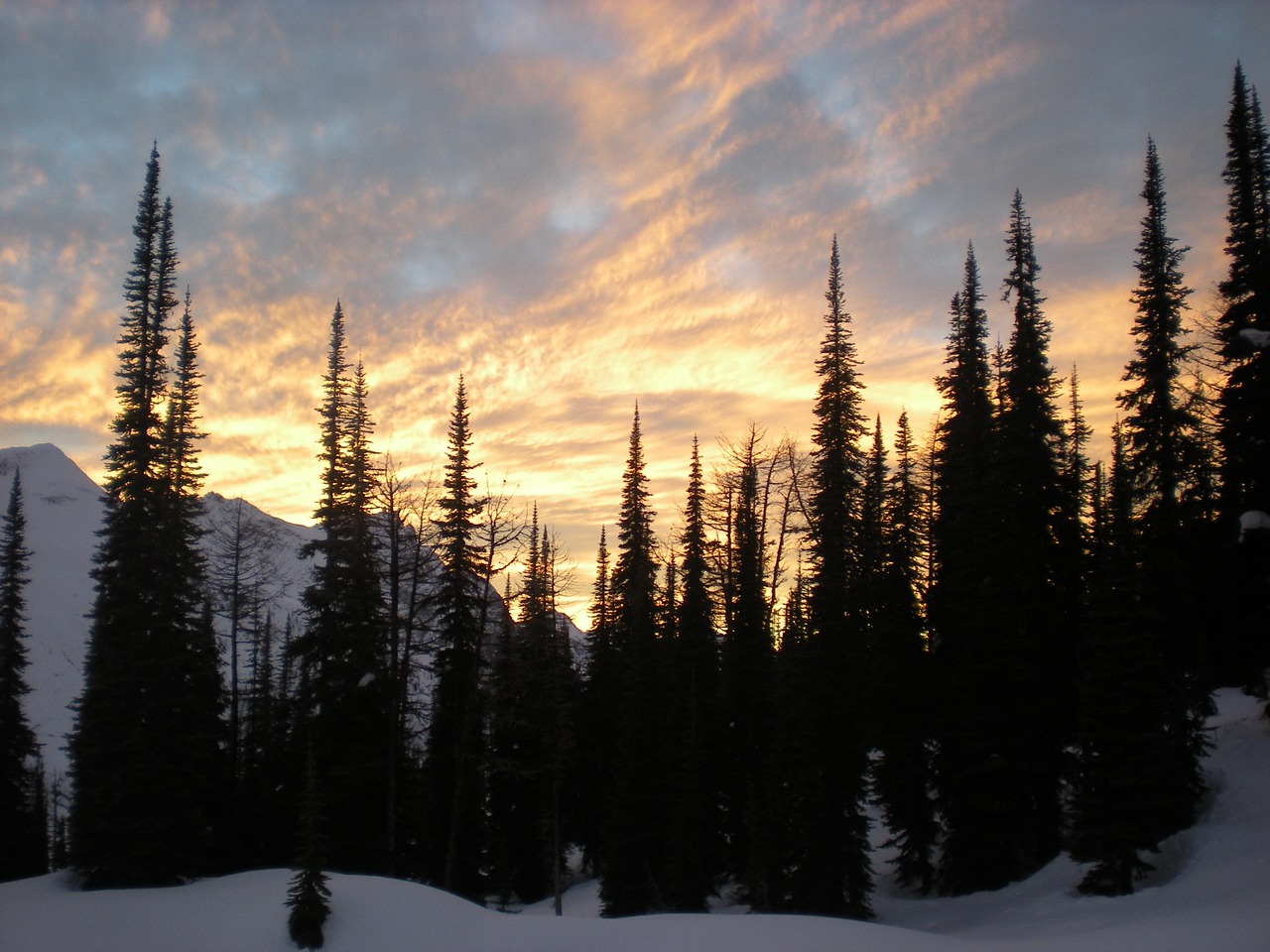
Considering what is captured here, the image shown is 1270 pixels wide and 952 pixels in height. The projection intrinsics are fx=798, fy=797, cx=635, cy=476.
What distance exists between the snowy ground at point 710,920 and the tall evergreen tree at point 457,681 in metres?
11.6

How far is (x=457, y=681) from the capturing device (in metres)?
32.8

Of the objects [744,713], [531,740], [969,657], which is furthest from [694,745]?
[969,657]

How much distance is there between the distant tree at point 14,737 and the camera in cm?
3712

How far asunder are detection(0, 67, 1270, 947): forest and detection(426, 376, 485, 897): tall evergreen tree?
17 centimetres

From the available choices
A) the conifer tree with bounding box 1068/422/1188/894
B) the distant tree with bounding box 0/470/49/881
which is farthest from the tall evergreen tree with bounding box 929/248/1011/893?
the distant tree with bounding box 0/470/49/881

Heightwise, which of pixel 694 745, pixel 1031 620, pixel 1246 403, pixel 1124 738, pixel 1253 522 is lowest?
pixel 694 745

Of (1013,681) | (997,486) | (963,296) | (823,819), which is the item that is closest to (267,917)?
(823,819)

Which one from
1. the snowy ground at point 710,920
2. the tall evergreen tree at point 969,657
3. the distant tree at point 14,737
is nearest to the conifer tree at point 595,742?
the tall evergreen tree at point 969,657

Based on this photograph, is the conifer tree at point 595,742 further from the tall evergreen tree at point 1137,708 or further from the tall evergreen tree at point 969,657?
the tall evergreen tree at point 1137,708

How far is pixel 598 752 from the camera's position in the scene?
41.1m

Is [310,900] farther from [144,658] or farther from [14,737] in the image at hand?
[14,737]

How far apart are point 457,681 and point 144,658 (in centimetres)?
1121

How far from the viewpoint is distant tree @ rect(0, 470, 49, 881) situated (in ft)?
122

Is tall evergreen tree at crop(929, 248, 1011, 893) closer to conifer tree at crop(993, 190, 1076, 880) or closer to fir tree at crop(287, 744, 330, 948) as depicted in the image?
conifer tree at crop(993, 190, 1076, 880)
